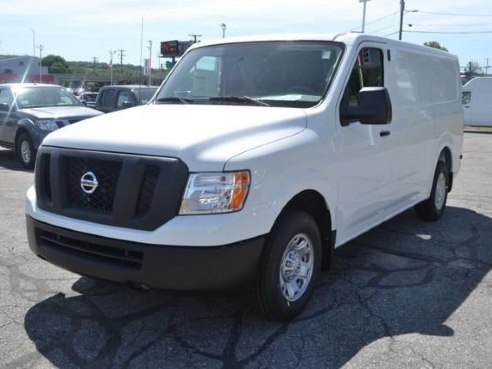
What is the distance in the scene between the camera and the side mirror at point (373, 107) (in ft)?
13.7

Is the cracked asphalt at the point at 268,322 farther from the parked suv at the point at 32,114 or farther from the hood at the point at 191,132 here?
the parked suv at the point at 32,114

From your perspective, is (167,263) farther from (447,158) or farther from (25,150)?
(25,150)

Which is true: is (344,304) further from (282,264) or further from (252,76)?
(252,76)

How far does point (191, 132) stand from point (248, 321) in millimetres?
1397

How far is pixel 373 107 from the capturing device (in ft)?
13.8

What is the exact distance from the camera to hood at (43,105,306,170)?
3348 millimetres

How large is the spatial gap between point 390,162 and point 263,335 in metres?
2.29

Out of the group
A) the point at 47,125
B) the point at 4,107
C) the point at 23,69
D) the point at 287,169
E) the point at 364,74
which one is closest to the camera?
the point at 287,169

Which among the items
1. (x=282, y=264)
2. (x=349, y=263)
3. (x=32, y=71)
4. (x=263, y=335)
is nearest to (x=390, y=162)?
(x=349, y=263)

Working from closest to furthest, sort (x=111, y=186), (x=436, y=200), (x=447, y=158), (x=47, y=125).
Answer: (x=111, y=186) → (x=436, y=200) → (x=447, y=158) → (x=47, y=125)

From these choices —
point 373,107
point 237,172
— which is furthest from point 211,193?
point 373,107

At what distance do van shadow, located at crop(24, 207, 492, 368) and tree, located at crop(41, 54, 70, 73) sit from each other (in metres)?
124

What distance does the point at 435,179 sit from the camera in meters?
6.83

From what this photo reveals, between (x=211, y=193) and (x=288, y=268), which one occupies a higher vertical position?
(x=211, y=193)
